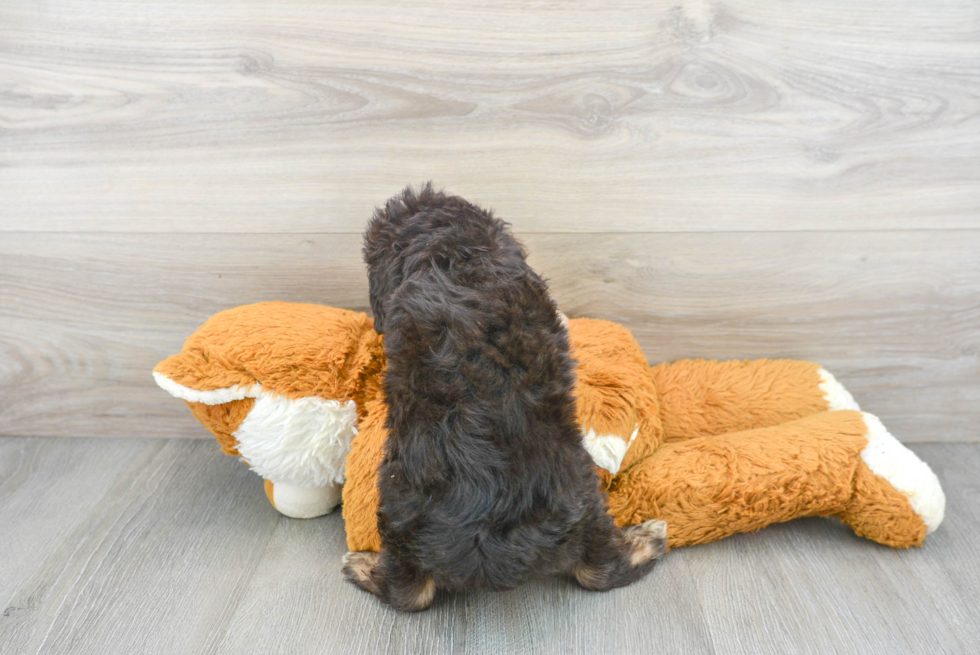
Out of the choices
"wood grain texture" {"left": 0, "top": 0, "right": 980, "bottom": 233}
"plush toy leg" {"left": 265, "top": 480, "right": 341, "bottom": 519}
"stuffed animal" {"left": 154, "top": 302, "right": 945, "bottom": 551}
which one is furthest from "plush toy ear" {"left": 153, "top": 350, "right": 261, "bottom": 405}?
"wood grain texture" {"left": 0, "top": 0, "right": 980, "bottom": 233}

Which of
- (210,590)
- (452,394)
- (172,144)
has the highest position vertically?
(172,144)

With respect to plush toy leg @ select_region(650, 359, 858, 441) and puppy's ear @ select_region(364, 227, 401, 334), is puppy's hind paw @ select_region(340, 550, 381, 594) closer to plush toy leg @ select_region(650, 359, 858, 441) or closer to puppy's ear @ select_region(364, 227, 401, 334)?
puppy's ear @ select_region(364, 227, 401, 334)

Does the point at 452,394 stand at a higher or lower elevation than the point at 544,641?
higher

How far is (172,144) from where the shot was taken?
1.03m

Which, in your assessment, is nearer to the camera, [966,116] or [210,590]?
[210,590]

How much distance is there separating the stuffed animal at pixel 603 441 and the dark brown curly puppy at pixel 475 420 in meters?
0.10

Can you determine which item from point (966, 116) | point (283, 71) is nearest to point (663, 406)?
point (966, 116)

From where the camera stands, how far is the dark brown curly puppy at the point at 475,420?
70 cm

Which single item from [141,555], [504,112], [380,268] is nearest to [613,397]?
[380,268]

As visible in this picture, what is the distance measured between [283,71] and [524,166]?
38 cm

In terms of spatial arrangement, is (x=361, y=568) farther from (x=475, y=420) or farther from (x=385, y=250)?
(x=385, y=250)

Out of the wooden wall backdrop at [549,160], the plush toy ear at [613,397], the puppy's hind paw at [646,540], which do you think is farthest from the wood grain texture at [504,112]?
the puppy's hind paw at [646,540]

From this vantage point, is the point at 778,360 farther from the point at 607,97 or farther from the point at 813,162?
the point at 607,97

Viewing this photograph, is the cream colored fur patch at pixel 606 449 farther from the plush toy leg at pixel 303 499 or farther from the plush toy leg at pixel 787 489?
the plush toy leg at pixel 303 499
